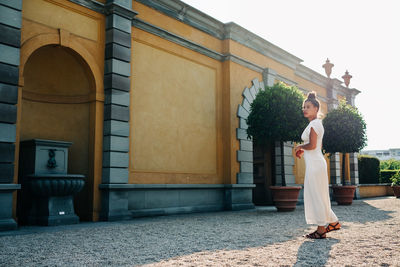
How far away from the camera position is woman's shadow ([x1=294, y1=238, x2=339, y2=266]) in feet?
11.3

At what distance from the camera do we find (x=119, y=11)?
775 cm

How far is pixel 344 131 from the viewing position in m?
12.3

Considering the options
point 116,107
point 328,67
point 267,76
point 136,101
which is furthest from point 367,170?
point 116,107

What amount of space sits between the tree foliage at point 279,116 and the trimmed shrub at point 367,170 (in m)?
12.1

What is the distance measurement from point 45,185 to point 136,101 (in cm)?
267

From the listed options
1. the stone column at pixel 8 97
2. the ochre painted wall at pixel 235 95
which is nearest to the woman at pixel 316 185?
the stone column at pixel 8 97

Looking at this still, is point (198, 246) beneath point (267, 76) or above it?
beneath

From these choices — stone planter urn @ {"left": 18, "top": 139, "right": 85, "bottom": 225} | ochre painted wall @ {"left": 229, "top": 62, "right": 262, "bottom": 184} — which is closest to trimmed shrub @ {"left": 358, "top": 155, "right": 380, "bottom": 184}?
ochre painted wall @ {"left": 229, "top": 62, "right": 262, "bottom": 184}

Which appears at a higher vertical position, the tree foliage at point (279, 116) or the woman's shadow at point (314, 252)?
the tree foliage at point (279, 116)

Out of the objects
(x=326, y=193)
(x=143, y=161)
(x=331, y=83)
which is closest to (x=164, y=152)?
(x=143, y=161)

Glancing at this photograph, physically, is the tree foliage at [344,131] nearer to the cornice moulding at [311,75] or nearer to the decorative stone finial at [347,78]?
the cornice moulding at [311,75]

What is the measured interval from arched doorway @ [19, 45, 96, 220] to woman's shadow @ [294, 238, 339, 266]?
4.44m

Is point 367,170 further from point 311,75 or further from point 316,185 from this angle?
point 316,185

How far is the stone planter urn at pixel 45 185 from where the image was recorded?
21.1 feet
